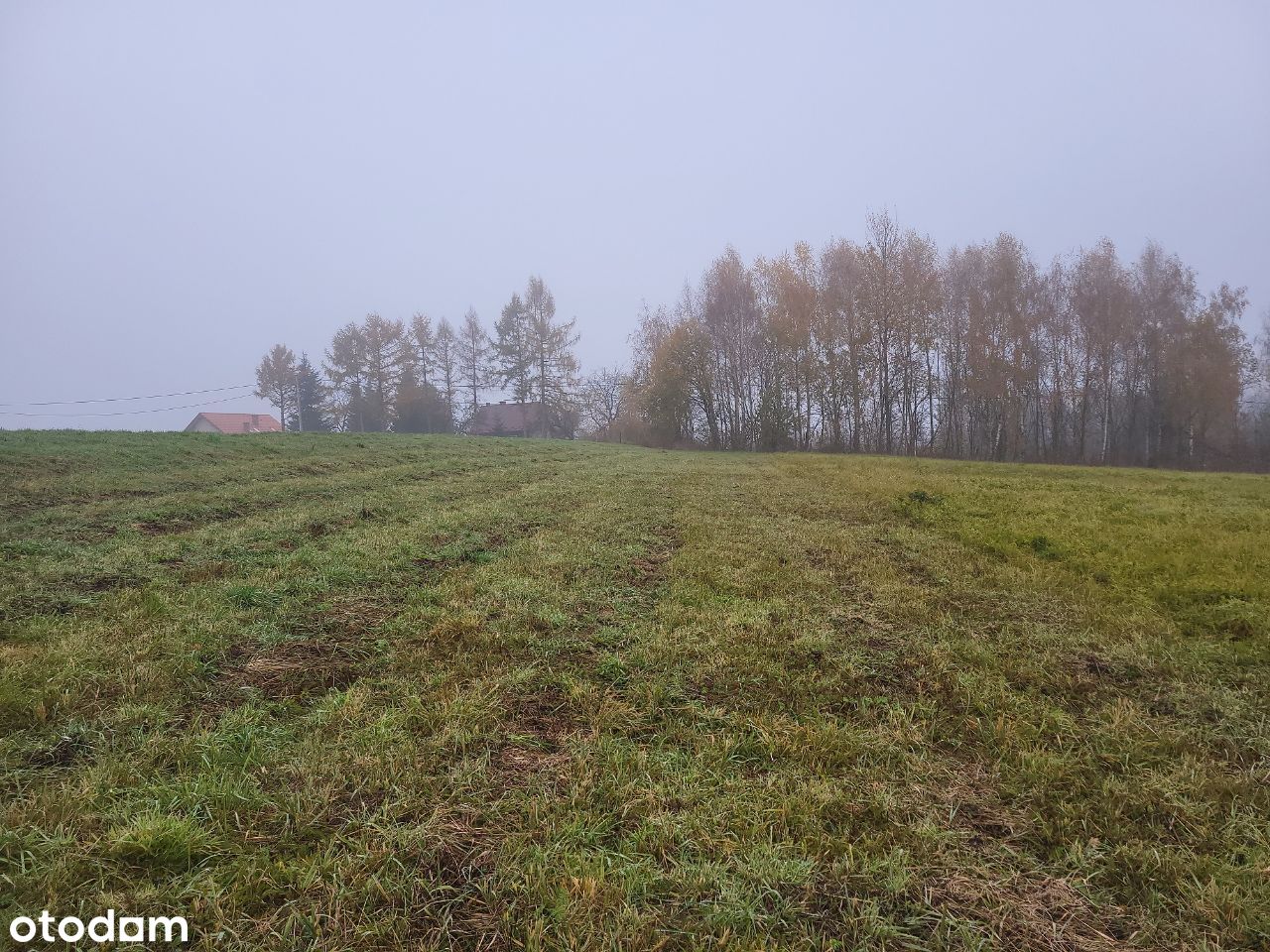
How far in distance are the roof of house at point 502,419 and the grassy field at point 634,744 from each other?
62465 mm

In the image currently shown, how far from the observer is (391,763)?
9.62 feet

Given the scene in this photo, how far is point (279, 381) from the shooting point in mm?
73438

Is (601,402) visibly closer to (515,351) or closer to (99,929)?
(515,351)

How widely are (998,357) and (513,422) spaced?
Answer: 5643 centimetres

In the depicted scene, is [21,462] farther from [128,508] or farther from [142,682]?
[142,682]

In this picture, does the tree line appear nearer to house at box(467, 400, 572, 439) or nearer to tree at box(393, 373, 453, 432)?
house at box(467, 400, 572, 439)

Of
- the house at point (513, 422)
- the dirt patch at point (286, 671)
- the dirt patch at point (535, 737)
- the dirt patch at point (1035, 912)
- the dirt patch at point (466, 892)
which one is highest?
the house at point (513, 422)

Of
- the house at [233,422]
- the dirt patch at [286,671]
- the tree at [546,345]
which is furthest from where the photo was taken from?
the house at [233,422]

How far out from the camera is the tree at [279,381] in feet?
239

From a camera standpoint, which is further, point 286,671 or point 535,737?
point 286,671

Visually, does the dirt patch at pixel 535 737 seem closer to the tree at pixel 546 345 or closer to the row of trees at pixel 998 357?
the row of trees at pixel 998 357

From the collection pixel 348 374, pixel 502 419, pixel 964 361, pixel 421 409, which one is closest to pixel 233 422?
pixel 348 374

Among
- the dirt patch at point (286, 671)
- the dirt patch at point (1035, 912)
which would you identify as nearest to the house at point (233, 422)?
the dirt patch at point (286, 671)

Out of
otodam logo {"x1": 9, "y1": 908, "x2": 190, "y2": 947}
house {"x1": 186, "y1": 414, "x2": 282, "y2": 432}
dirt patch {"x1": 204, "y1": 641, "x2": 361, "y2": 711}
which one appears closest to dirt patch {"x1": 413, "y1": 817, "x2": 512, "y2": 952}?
otodam logo {"x1": 9, "y1": 908, "x2": 190, "y2": 947}
